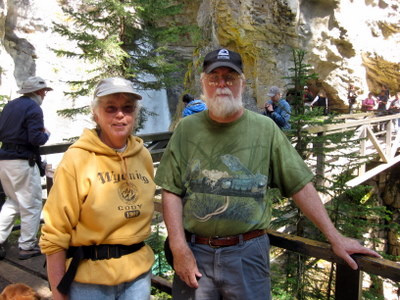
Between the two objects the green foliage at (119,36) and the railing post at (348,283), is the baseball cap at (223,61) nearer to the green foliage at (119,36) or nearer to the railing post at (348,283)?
the railing post at (348,283)

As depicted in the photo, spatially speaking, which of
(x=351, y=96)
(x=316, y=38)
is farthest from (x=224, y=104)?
(x=351, y=96)

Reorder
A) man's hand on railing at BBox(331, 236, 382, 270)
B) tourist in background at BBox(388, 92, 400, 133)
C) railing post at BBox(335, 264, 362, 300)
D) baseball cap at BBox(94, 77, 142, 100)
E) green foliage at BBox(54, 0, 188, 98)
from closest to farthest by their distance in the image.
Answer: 1. baseball cap at BBox(94, 77, 142, 100)
2. man's hand on railing at BBox(331, 236, 382, 270)
3. railing post at BBox(335, 264, 362, 300)
4. green foliage at BBox(54, 0, 188, 98)
5. tourist in background at BBox(388, 92, 400, 133)

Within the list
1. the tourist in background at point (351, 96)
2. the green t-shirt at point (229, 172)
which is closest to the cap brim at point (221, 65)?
the green t-shirt at point (229, 172)

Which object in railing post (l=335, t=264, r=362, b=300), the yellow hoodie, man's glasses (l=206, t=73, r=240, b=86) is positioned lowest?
railing post (l=335, t=264, r=362, b=300)

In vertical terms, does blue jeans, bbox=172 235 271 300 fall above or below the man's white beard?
below

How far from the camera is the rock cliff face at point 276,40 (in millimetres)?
14898

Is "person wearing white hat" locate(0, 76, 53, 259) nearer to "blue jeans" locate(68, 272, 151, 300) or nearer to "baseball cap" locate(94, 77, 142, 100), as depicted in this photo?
"baseball cap" locate(94, 77, 142, 100)

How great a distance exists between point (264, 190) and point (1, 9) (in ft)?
57.4

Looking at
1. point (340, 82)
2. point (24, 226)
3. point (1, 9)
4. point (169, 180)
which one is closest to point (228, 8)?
point (340, 82)

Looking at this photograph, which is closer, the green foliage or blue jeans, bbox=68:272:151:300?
blue jeans, bbox=68:272:151:300

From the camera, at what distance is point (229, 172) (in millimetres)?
1819

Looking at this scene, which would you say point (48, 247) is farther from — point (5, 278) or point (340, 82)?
point (340, 82)

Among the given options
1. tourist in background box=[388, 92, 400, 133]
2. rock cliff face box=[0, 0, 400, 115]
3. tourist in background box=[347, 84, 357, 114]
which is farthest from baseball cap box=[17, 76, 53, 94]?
tourist in background box=[347, 84, 357, 114]

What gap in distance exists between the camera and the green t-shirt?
1.82 metres
